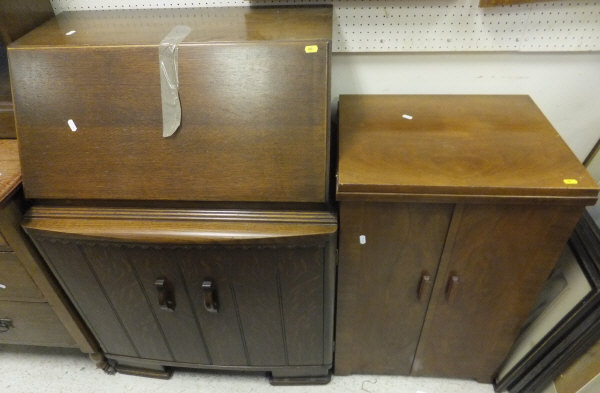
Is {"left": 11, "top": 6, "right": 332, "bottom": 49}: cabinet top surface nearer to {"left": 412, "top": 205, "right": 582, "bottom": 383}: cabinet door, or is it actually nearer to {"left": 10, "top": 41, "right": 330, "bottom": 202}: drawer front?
A: {"left": 10, "top": 41, "right": 330, "bottom": 202}: drawer front

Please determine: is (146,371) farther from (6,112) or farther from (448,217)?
(448,217)

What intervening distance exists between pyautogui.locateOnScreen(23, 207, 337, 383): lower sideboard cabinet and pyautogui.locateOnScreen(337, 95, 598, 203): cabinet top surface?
0.17 meters

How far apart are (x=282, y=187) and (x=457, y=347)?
80 centimetres

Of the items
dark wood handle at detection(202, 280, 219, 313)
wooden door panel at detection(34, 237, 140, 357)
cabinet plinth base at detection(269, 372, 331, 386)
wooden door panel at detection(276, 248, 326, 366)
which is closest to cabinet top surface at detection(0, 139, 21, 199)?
wooden door panel at detection(34, 237, 140, 357)

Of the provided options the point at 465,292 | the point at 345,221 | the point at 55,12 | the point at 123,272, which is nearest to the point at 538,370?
the point at 465,292

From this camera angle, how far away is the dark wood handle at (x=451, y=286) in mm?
1003

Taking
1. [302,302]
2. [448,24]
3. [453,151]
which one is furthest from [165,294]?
[448,24]

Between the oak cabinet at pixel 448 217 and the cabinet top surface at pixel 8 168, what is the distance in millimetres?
759

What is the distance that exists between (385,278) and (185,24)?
0.81 meters

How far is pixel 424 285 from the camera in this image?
1016mm

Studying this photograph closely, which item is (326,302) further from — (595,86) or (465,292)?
(595,86)

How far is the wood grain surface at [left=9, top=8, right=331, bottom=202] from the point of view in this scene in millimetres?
824

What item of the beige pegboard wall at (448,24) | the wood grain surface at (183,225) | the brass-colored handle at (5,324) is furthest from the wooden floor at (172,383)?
the beige pegboard wall at (448,24)


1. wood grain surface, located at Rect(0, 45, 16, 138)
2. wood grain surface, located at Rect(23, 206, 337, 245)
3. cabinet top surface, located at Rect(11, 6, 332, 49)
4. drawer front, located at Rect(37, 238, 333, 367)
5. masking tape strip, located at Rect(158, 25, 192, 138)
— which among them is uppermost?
cabinet top surface, located at Rect(11, 6, 332, 49)
